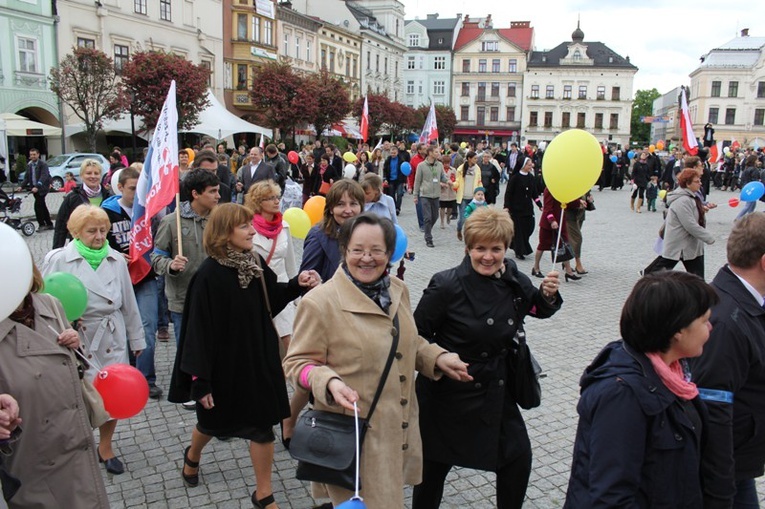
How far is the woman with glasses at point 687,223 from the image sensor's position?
23.7 feet

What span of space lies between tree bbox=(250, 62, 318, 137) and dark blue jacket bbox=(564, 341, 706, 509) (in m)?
38.8

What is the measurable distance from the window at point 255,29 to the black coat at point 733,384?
45963 mm

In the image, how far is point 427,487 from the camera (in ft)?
10.6

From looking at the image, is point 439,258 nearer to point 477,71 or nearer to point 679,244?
point 679,244

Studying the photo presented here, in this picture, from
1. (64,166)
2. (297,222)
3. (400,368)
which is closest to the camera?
(400,368)

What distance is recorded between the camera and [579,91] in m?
80.6

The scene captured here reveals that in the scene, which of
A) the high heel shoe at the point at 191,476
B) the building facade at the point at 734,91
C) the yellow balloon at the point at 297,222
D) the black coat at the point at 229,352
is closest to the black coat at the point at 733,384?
the black coat at the point at 229,352

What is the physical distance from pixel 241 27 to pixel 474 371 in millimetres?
45226

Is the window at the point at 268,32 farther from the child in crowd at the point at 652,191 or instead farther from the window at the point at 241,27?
the child in crowd at the point at 652,191

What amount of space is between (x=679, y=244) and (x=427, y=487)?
554 centimetres

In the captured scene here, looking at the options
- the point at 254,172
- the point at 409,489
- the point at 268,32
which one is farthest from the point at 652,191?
the point at 268,32

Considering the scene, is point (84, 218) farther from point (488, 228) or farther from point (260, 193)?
point (488, 228)

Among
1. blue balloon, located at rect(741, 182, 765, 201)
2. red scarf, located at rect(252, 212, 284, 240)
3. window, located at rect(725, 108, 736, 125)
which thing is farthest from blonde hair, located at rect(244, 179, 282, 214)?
window, located at rect(725, 108, 736, 125)

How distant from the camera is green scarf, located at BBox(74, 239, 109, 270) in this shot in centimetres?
435
